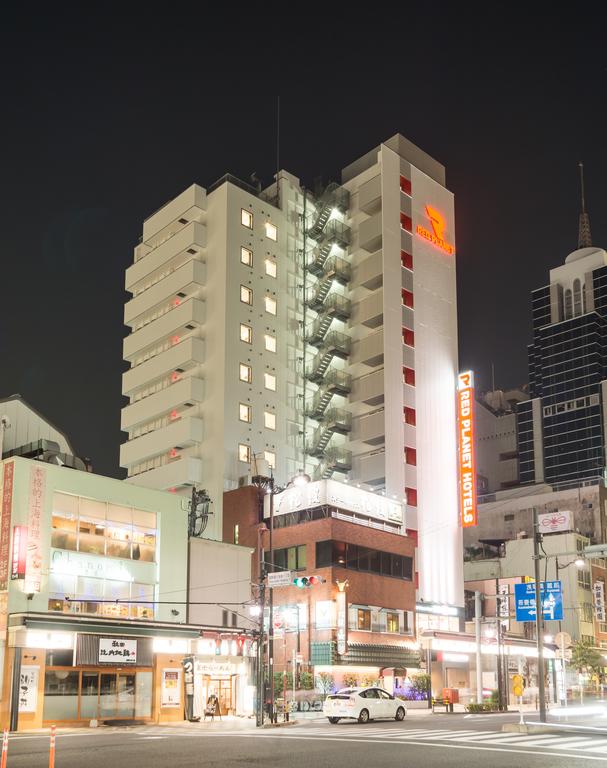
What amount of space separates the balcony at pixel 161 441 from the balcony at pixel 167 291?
12.0 metres

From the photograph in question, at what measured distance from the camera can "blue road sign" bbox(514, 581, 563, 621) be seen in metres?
45.5

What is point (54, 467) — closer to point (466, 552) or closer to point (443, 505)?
point (443, 505)

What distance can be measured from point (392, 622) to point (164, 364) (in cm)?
3171

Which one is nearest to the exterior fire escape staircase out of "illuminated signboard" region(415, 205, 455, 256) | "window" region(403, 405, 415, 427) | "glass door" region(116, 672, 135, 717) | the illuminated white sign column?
"window" region(403, 405, 415, 427)

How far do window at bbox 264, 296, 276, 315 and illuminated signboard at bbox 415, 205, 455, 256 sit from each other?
1617 cm

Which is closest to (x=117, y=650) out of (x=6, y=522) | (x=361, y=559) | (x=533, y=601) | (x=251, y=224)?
(x=6, y=522)

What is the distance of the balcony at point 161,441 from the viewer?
76.4 metres

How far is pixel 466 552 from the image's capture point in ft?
360

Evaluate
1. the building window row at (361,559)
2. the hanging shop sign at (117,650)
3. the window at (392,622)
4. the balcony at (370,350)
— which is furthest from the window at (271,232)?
the hanging shop sign at (117,650)

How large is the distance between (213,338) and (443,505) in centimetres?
2511

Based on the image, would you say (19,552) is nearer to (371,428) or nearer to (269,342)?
(371,428)

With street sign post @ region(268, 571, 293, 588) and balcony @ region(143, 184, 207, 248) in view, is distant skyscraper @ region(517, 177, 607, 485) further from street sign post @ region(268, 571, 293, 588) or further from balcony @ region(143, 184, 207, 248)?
street sign post @ region(268, 571, 293, 588)

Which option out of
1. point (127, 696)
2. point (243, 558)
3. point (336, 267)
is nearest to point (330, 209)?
point (336, 267)

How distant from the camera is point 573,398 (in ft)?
626
